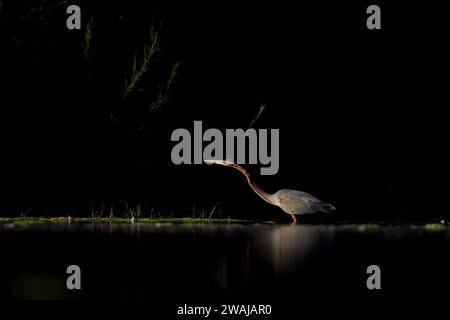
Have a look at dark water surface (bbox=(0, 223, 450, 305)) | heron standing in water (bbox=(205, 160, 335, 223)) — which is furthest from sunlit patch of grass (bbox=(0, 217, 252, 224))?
heron standing in water (bbox=(205, 160, 335, 223))

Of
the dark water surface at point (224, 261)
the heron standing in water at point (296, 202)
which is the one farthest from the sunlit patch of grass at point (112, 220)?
the heron standing in water at point (296, 202)

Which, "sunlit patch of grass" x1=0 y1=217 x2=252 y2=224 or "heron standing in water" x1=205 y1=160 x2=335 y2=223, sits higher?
"heron standing in water" x1=205 y1=160 x2=335 y2=223

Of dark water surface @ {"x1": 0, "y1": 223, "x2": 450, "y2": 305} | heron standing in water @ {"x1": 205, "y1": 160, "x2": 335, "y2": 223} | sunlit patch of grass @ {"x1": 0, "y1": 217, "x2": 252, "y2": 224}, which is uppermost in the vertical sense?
heron standing in water @ {"x1": 205, "y1": 160, "x2": 335, "y2": 223}

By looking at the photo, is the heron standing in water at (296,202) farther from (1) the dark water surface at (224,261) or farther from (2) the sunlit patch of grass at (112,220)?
(2) the sunlit patch of grass at (112,220)

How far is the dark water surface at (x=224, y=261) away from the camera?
684 cm

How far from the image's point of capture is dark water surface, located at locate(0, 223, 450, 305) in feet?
22.4

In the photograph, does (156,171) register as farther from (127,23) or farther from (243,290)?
(243,290)

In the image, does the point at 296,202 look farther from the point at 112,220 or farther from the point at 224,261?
the point at 112,220

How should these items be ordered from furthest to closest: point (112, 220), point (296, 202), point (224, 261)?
point (112, 220) < point (296, 202) < point (224, 261)

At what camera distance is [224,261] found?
315 inches

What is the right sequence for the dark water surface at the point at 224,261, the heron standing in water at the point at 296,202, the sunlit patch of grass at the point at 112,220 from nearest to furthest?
1. the dark water surface at the point at 224,261
2. the heron standing in water at the point at 296,202
3. the sunlit patch of grass at the point at 112,220

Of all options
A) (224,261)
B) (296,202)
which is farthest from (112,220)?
(224,261)

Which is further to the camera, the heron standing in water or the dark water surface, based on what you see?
the heron standing in water

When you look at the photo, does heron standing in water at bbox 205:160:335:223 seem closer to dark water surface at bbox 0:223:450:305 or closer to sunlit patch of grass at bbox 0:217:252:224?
dark water surface at bbox 0:223:450:305
